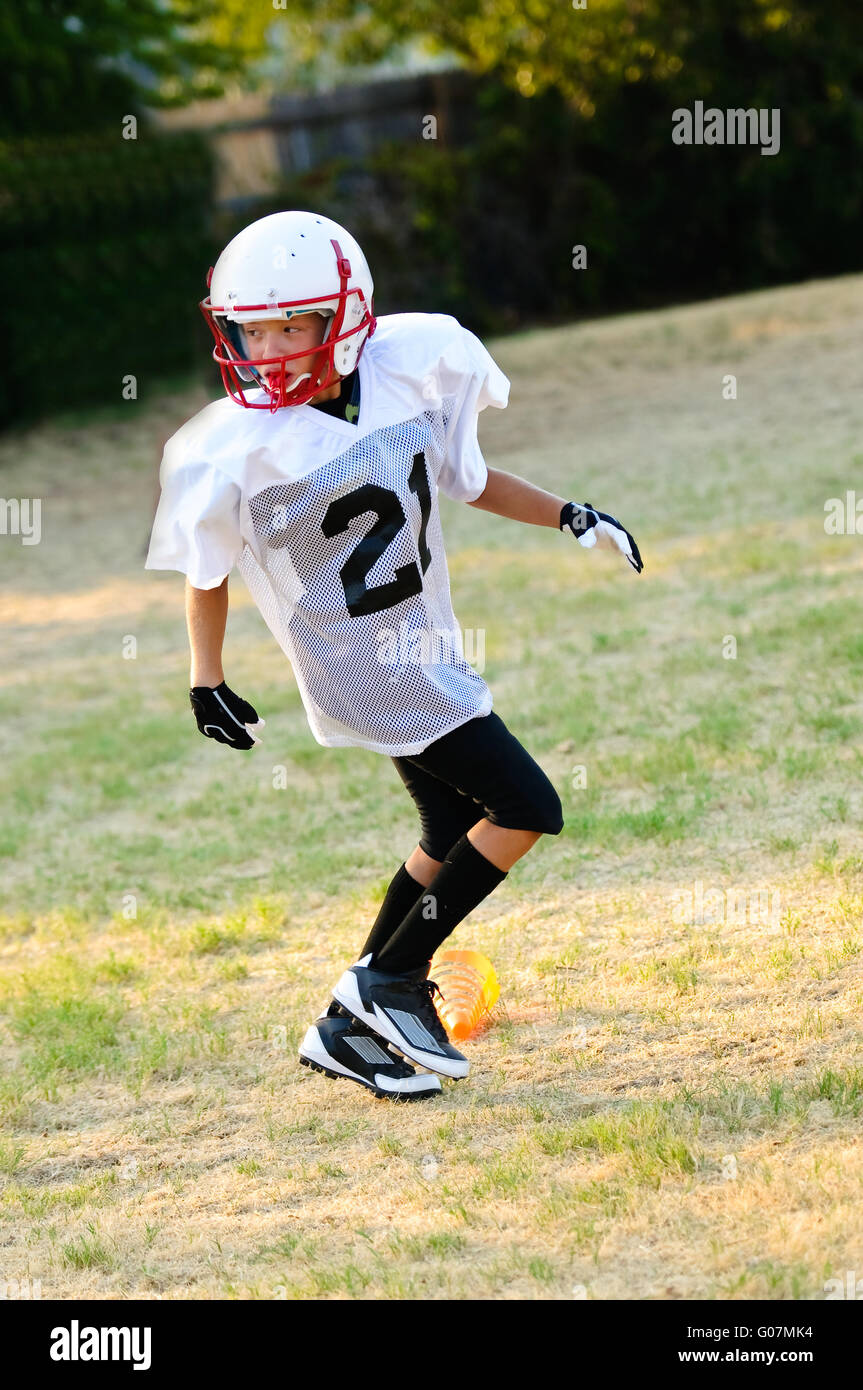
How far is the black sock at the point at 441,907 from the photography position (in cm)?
329

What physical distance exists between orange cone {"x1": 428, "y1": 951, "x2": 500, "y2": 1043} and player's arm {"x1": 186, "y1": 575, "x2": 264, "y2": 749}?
85 cm

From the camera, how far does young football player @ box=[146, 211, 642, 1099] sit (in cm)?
303

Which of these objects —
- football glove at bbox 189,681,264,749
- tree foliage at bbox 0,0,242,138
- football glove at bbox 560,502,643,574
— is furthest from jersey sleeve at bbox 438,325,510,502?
tree foliage at bbox 0,0,242,138

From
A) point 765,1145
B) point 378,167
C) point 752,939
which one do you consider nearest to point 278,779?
point 752,939

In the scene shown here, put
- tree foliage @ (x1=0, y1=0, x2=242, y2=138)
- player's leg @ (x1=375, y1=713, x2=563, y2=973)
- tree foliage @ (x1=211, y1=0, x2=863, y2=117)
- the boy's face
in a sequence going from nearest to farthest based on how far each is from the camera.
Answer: the boy's face
player's leg @ (x1=375, y1=713, x2=563, y2=973)
tree foliage @ (x1=0, y1=0, x2=242, y2=138)
tree foliage @ (x1=211, y1=0, x2=863, y2=117)

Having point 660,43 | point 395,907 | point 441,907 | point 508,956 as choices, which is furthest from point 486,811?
point 660,43

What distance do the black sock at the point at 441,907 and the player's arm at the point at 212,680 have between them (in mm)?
527

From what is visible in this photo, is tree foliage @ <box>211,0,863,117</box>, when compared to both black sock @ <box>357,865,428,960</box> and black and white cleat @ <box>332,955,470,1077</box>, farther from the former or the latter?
black and white cleat @ <box>332,955,470,1077</box>

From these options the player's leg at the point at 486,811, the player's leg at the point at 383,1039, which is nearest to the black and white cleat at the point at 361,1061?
the player's leg at the point at 383,1039

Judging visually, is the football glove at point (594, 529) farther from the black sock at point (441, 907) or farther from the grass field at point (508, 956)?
the grass field at point (508, 956)

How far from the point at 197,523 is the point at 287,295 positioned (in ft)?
1.60

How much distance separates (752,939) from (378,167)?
46.4ft

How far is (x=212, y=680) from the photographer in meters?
3.13

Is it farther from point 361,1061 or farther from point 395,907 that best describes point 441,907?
point 361,1061
